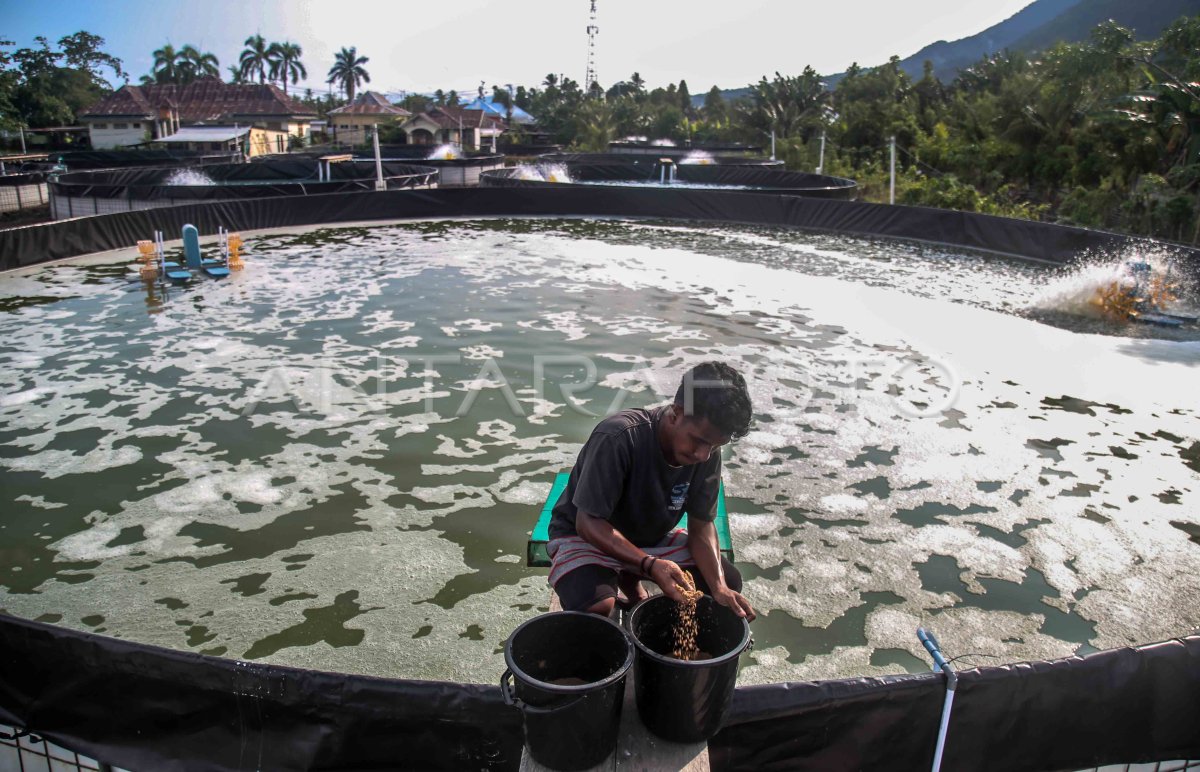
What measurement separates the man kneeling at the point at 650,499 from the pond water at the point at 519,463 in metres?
1.37

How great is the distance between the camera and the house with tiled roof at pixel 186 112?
187 ft

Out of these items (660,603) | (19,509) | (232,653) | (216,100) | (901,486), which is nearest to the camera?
(660,603)

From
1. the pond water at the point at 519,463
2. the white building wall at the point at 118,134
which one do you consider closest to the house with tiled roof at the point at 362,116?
the white building wall at the point at 118,134

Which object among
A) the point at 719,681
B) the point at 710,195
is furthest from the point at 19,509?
the point at 710,195

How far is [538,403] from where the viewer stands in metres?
8.03

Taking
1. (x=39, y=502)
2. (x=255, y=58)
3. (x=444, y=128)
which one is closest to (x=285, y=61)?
(x=255, y=58)

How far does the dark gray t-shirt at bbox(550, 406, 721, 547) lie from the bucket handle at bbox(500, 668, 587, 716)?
83 centimetres

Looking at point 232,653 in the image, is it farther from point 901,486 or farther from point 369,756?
point 901,486

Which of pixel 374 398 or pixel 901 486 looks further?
pixel 374 398

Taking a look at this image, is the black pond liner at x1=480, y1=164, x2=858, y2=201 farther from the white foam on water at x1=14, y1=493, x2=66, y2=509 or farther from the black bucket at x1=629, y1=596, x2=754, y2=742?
the black bucket at x1=629, y1=596, x2=754, y2=742

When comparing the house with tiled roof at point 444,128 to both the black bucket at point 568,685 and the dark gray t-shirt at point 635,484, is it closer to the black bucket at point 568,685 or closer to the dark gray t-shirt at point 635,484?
the dark gray t-shirt at point 635,484

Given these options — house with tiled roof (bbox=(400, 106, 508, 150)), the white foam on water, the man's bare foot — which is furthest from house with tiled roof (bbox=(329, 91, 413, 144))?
the man's bare foot

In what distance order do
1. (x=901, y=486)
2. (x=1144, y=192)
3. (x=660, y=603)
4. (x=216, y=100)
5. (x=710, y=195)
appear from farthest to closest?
(x=216, y=100) < (x=710, y=195) < (x=1144, y=192) < (x=901, y=486) < (x=660, y=603)

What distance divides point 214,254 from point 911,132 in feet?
114
